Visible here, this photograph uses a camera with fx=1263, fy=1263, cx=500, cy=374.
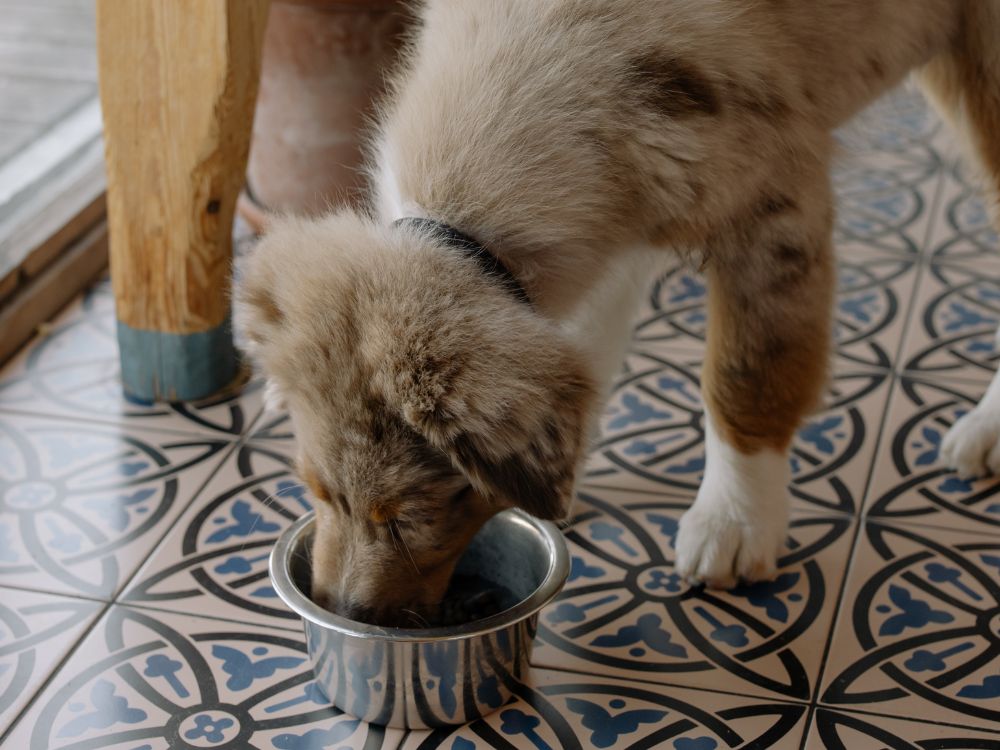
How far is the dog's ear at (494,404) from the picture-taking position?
4.62 feet

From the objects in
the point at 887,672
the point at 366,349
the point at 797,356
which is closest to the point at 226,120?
the point at 366,349

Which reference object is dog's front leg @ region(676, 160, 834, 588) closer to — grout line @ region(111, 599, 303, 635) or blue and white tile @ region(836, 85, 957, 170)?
grout line @ region(111, 599, 303, 635)

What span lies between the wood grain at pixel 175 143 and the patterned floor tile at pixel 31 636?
0.65m

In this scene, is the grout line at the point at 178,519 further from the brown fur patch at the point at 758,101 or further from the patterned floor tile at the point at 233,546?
the brown fur patch at the point at 758,101

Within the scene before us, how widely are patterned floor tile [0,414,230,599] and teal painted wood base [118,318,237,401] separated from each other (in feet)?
0.39

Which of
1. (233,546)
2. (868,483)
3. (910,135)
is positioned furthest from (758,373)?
(910,135)

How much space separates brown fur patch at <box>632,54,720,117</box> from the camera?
1.63m

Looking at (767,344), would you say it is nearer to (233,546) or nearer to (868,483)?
(868,483)

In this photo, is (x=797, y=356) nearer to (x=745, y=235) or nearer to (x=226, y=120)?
(x=745, y=235)

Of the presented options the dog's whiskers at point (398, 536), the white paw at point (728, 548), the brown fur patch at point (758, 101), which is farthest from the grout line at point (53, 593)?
the brown fur patch at point (758, 101)

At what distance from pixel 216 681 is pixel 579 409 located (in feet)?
2.33

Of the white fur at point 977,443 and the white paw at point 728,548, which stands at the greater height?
the white fur at point 977,443

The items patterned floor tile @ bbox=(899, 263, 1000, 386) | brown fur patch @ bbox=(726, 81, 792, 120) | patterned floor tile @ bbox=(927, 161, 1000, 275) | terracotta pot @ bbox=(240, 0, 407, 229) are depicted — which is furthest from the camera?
patterned floor tile @ bbox=(927, 161, 1000, 275)

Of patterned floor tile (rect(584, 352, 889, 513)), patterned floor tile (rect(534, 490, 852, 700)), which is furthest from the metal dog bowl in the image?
patterned floor tile (rect(584, 352, 889, 513))
